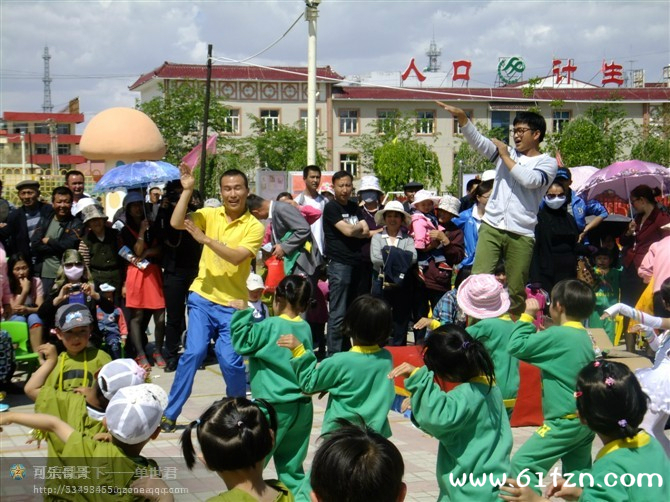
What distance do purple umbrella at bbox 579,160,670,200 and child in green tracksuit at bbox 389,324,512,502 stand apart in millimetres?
9407

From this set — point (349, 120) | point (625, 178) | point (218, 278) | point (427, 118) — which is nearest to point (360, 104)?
point (349, 120)

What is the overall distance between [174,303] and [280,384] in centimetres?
458

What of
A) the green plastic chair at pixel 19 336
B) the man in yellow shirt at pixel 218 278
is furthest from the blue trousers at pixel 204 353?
the green plastic chair at pixel 19 336

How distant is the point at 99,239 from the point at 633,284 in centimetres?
676

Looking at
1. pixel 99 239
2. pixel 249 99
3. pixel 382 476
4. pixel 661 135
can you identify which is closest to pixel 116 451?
pixel 382 476

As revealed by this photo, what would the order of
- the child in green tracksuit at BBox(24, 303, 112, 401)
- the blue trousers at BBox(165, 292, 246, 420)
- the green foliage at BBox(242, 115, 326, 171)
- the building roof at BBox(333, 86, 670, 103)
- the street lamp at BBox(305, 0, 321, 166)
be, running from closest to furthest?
1. the child in green tracksuit at BBox(24, 303, 112, 401)
2. the blue trousers at BBox(165, 292, 246, 420)
3. the street lamp at BBox(305, 0, 321, 166)
4. the green foliage at BBox(242, 115, 326, 171)
5. the building roof at BBox(333, 86, 670, 103)

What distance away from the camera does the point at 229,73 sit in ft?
208

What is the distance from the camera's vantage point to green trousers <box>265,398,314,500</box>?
5465 millimetres

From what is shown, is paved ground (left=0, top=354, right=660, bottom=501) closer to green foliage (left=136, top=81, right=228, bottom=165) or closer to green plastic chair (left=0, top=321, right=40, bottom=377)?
green plastic chair (left=0, top=321, right=40, bottom=377)

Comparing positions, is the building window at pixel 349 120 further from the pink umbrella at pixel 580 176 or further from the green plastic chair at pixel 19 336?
the green plastic chair at pixel 19 336

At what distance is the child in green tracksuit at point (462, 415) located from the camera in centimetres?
A: 430

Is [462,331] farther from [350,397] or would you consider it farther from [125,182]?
[125,182]

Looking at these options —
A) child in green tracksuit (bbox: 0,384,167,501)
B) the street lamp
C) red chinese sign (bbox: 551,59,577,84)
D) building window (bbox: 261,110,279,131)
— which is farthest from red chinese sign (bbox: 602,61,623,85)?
child in green tracksuit (bbox: 0,384,167,501)

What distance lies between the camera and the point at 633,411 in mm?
3863
